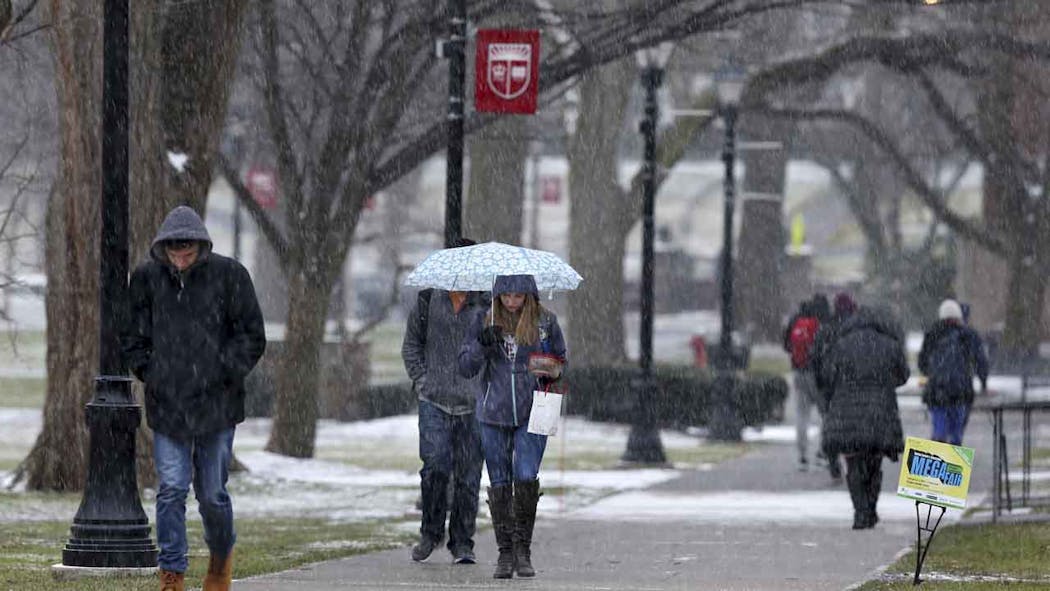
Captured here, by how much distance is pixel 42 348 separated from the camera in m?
48.6

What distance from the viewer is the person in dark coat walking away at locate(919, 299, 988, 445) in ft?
60.6

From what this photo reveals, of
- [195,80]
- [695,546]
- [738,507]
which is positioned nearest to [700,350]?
[195,80]

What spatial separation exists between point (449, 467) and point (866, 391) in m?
4.36

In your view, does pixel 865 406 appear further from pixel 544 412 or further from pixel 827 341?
pixel 544 412

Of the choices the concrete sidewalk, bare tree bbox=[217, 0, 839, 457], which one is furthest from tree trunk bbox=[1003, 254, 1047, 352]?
the concrete sidewalk

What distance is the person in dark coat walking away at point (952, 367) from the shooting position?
18469 mm

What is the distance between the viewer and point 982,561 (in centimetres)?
1305

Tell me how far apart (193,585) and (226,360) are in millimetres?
1941

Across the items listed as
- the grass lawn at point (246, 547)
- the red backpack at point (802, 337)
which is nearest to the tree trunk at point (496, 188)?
the red backpack at point (802, 337)

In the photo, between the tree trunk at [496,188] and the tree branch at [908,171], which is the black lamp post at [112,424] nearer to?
the tree trunk at [496,188]

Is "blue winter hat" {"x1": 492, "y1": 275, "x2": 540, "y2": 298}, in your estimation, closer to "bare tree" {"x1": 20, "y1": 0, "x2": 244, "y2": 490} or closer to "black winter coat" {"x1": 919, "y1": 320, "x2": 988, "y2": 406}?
"bare tree" {"x1": 20, "y1": 0, "x2": 244, "y2": 490}

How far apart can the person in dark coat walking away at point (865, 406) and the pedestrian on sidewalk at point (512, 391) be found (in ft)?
14.6

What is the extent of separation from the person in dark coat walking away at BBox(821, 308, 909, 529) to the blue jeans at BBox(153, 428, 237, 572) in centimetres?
704

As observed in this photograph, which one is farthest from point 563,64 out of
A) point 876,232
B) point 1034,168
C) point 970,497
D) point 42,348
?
point 876,232
